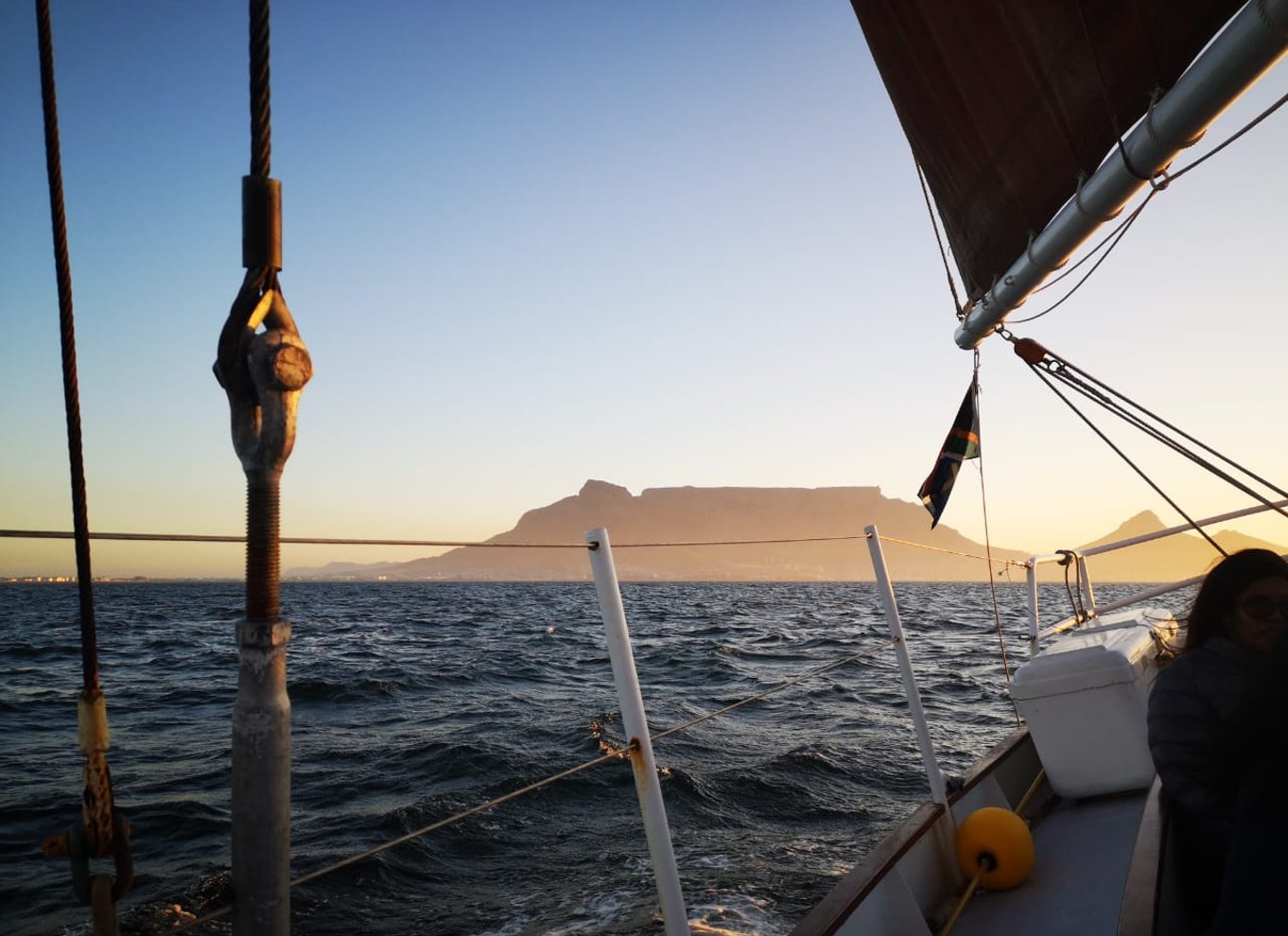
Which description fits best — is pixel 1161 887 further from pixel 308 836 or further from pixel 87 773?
pixel 308 836

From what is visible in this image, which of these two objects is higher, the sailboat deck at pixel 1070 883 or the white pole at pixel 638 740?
the white pole at pixel 638 740

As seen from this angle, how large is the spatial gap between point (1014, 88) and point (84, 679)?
513 cm

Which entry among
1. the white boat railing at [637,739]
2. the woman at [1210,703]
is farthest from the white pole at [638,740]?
the woman at [1210,703]

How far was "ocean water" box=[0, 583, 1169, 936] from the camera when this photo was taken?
588 centimetres

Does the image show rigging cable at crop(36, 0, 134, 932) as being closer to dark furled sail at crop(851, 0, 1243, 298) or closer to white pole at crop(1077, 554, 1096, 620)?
dark furled sail at crop(851, 0, 1243, 298)

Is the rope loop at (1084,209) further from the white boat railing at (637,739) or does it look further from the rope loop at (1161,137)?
the white boat railing at (637,739)

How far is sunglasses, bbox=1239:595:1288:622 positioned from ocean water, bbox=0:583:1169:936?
4057 millimetres

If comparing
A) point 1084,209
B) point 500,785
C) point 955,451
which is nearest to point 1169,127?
point 1084,209

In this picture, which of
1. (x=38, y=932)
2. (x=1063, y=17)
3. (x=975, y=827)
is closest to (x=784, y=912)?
(x=975, y=827)

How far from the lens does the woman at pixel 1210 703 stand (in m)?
2.05

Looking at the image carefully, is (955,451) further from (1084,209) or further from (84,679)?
(84,679)

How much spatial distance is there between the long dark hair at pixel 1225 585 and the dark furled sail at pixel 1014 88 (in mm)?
2376

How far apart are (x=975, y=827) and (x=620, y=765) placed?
267 inches

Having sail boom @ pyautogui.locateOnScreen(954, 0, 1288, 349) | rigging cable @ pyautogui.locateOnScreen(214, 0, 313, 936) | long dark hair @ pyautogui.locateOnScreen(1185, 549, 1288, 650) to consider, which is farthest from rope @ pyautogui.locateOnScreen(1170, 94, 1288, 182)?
rigging cable @ pyautogui.locateOnScreen(214, 0, 313, 936)
